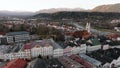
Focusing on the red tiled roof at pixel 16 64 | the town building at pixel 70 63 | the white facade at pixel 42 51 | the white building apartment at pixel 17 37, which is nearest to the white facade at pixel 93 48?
the white facade at pixel 42 51

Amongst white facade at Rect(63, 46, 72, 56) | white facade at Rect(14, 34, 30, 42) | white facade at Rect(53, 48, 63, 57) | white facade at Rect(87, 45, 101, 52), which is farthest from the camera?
white facade at Rect(14, 34, 30, 42)

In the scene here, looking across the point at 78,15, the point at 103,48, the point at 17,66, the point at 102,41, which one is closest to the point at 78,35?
the point at 102,41

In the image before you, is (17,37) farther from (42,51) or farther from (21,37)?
(42,51)

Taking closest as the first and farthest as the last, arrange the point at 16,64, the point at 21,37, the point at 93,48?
the point at 16,64, the point at 93,48, the point at 21,37

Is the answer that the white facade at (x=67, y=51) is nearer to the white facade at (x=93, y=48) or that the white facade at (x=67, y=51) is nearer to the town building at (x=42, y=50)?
the town building at (x=42, y=50)

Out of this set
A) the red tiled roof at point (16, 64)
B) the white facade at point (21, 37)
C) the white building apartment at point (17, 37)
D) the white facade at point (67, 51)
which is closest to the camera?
the red tiled roof at point (16, 64)

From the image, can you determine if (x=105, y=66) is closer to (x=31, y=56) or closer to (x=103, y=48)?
(x=103, y=48)

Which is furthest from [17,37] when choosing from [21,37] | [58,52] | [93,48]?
[93,48]

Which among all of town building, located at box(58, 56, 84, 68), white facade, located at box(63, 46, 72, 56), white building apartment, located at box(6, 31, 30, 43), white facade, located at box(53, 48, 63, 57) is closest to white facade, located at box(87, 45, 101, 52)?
white facade, located at box(63, 46, 72, 56)

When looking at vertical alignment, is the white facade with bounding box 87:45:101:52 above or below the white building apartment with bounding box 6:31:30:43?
below

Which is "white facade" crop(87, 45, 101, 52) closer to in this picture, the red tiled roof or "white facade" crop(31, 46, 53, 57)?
"white facade" crop(31, 46, 53, 57)

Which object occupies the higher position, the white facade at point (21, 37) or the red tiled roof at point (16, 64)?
the white facade at point (21, 37)

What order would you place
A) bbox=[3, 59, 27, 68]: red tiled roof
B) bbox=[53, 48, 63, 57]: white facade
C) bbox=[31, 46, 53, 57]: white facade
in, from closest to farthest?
bbox=[3, 59, 27, 68]: red tiled roof → bbox=[31, 46, 53, 57]: white facade → bbox=[53, 48, 63, 57]: white facade
